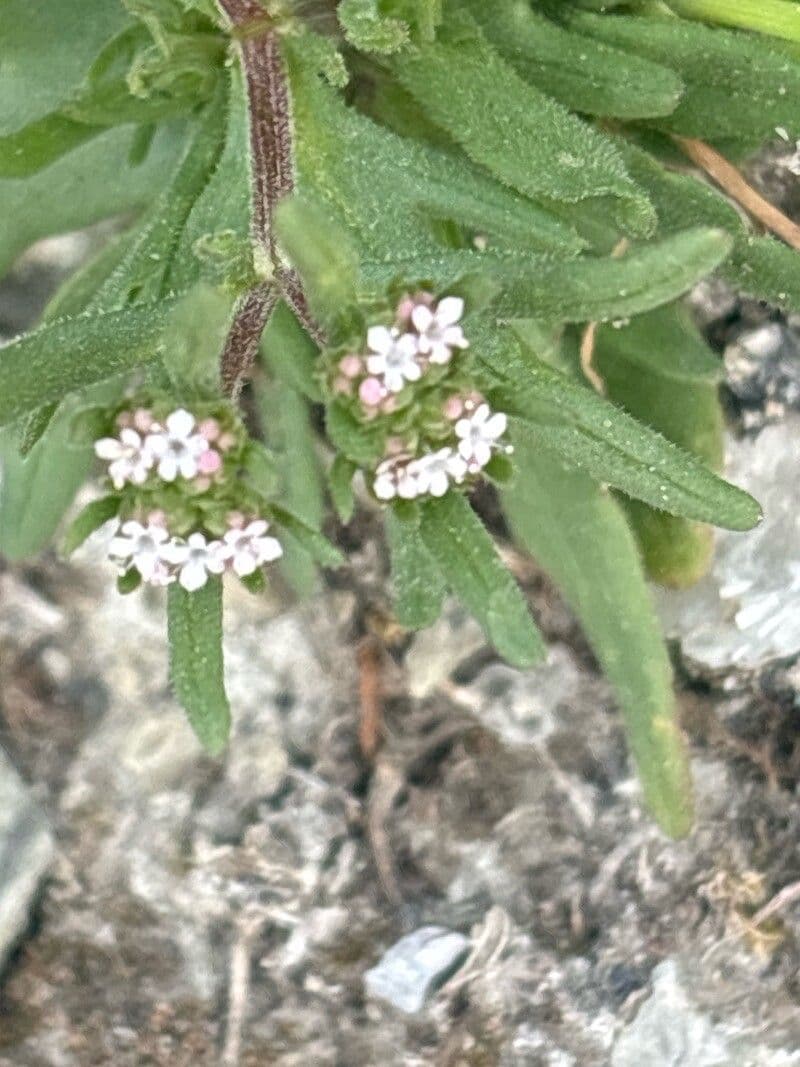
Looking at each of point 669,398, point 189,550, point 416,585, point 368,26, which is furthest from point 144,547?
point 669,398

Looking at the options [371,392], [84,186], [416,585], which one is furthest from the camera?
[84,186]

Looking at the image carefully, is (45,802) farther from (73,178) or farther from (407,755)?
Result: (73,178)

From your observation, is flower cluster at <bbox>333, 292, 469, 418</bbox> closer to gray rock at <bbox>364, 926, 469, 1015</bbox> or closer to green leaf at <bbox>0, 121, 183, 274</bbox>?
green leaf at <bbox>0, 121, 183, 274</bbox>

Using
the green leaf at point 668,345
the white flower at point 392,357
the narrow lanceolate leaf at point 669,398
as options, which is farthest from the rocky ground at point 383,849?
the white flower at point 392,357

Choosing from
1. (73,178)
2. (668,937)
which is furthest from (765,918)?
(73,178)

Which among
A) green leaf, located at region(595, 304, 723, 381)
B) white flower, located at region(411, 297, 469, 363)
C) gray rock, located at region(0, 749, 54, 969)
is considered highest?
white flower, located at region(411, 297, 469, 363)

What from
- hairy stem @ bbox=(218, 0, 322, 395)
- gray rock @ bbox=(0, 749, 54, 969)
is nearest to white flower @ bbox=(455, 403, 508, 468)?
hairy stem @ bbox=(218, 0, 322, 395)

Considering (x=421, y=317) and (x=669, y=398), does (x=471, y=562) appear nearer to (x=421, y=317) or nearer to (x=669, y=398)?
(x=421, y=317)
